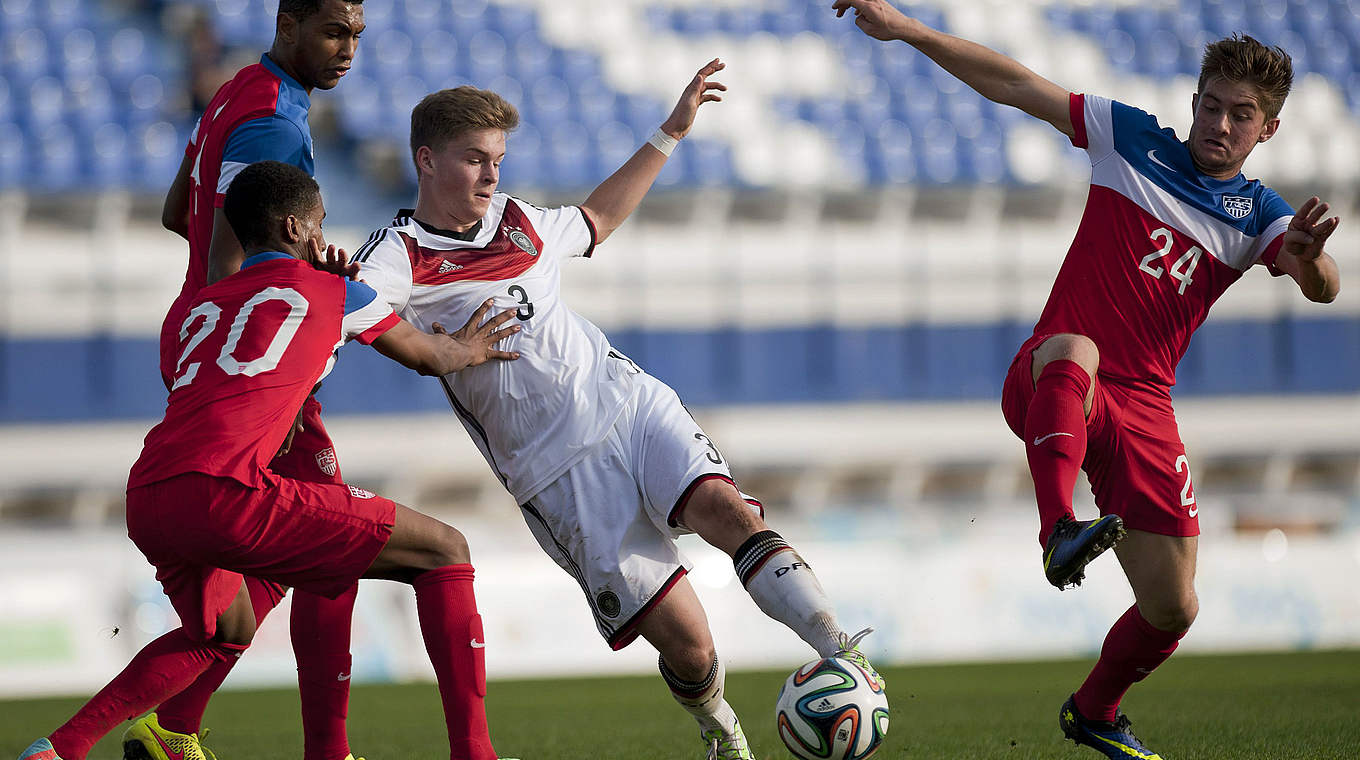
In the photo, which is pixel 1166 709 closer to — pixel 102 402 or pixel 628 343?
pixel 628 343

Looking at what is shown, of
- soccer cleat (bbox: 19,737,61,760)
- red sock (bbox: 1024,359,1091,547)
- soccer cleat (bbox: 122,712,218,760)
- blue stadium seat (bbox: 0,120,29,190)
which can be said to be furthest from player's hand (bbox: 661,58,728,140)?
blue stadium seat (bbox: 0,120,29,190)

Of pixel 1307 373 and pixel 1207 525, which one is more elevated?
pixel 1307 373

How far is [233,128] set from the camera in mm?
4352

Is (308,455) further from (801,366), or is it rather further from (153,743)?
(801,366)

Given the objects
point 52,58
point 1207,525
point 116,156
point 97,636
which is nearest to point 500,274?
Answer: point 97,636

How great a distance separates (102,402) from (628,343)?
6134mm

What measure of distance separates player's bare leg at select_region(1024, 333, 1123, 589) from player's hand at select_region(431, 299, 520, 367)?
162cm

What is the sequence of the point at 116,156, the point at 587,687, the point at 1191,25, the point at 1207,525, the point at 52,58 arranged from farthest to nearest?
the point at 1191,25, the point at 52,58, the point at 116,156, the point at 1207,525, the point at 587,687

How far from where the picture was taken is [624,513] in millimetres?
4277

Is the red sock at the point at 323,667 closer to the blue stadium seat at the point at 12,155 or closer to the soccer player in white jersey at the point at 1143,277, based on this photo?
the soccer player in white jersey at the point at 1143,277

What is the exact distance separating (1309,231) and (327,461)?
10.3 feet

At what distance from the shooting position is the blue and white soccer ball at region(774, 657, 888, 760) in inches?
140

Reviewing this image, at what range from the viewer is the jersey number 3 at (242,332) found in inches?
146

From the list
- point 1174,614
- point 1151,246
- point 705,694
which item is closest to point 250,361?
point 705,694
